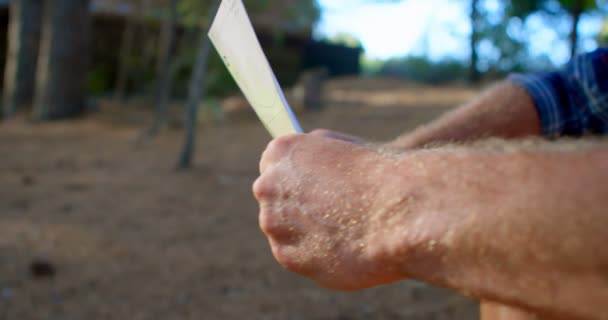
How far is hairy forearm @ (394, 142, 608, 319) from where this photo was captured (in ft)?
2.02

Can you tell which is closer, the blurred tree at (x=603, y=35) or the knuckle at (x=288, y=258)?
the knuckle at (x=288, y=258)

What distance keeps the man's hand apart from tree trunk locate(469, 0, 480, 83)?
29.0 feet

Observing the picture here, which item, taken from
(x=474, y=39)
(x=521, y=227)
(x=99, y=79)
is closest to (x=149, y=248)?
(x=521, y=227)

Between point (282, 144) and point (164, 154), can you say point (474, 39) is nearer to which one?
point (164, 154)

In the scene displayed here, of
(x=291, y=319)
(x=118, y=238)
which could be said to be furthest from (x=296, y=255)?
(x=118, y=238)

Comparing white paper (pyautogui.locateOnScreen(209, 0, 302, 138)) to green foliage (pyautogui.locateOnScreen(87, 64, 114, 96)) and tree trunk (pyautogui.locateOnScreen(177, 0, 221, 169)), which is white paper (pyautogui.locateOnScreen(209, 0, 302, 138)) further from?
green foliage (pyautogui.locateOnScreen(87, 64, 114, 96))

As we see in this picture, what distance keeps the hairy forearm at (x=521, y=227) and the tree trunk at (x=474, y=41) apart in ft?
29.4

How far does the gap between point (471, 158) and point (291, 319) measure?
5.06 ft

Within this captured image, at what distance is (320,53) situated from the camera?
1305 cm

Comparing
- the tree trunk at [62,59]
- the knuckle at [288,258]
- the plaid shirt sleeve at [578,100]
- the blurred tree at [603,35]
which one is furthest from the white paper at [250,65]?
the blurred tree at [603,35]

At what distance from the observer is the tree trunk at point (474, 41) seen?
913 cm

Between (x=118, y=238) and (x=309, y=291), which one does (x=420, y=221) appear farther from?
(x=118, y=238)

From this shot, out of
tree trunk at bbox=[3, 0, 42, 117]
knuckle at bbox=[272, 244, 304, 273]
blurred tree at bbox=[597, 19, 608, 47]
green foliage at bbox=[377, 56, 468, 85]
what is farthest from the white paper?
green foliage at bbox=[377, 56, 468, 85]

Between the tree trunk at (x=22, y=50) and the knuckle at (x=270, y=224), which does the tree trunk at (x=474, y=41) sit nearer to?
the tree trunk at (x=22, y=50)
